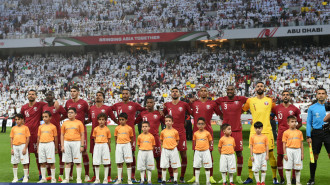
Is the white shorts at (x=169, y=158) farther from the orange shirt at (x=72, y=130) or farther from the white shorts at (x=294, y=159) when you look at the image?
the white shorts at (x=294, y=159)

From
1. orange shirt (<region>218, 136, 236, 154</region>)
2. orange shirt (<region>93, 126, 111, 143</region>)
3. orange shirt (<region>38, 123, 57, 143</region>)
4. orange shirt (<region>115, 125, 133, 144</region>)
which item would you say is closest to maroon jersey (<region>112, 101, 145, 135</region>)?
orange shirt (<region>115, 125, 133, 144</region>)

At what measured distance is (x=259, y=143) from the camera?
9.48 m

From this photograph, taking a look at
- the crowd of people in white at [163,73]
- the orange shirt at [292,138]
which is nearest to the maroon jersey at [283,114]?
the orange shirt at [292,138]

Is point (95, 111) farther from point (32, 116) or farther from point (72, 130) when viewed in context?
point (32, 116)

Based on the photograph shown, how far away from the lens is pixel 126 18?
44219 mm

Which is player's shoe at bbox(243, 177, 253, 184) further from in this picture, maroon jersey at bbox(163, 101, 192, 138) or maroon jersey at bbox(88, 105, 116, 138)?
maroon jersey at bbox(88, 105, 116, 138)

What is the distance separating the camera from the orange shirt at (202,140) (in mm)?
9633

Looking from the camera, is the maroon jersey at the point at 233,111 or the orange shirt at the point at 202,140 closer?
the orange shirt at the point at 202,140

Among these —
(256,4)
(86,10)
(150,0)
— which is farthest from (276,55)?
(86,10)

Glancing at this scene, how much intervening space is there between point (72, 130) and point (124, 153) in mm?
1282

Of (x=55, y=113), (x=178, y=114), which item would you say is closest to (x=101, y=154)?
(x=55, y=113)

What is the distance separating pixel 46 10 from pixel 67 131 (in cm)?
4031

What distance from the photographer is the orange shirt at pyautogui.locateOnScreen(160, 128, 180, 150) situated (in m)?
9.74

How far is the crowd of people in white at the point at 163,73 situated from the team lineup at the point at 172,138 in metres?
21.0
